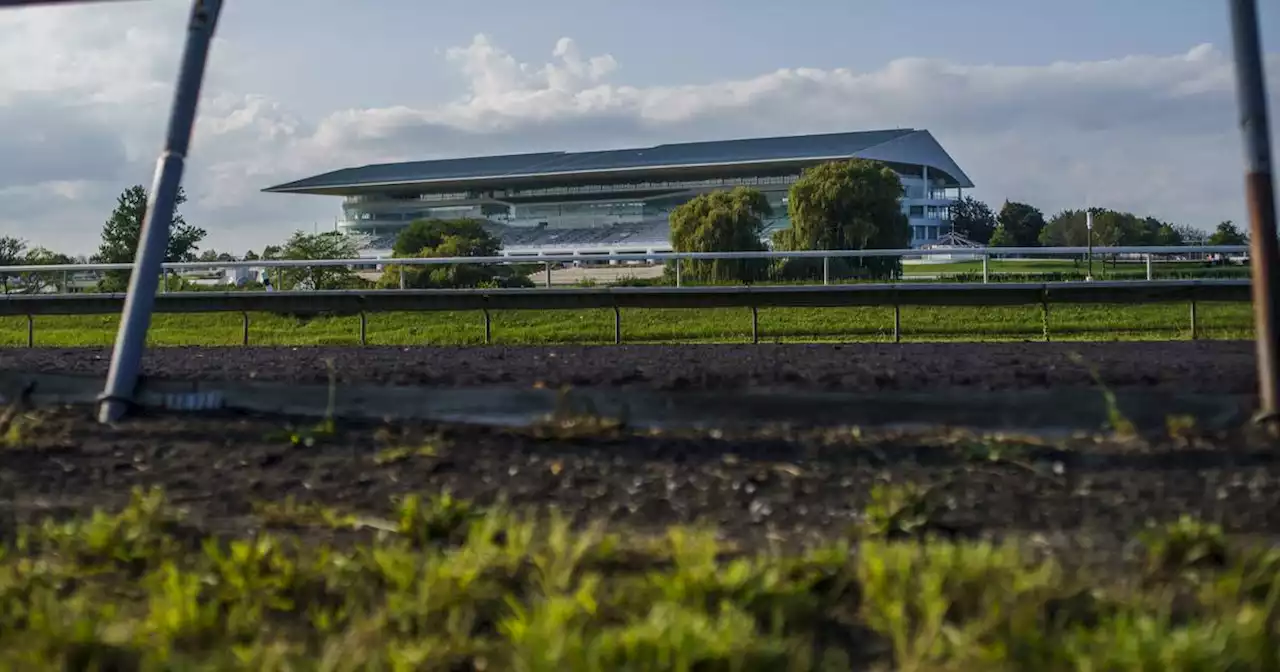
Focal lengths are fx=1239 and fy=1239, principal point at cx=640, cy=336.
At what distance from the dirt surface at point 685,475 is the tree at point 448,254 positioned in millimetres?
13188

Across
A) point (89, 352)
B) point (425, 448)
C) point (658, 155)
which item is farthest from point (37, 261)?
point (658, 155)

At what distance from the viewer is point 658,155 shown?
7338 cm

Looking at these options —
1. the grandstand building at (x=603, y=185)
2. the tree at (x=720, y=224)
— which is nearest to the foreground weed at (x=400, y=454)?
the tree at (x=720, y=224)

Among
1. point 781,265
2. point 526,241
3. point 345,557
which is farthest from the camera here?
point 526,241

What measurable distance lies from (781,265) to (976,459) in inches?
870

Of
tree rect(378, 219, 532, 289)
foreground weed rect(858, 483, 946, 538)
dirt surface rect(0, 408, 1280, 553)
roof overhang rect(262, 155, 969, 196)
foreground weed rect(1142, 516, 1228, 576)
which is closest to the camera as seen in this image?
foreground weed rect(1142, 516, 1228, 576)

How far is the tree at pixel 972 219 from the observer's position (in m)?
69.2

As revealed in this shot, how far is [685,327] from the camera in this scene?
1675 cm

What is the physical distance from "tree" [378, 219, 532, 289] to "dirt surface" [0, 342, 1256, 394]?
26.0ft

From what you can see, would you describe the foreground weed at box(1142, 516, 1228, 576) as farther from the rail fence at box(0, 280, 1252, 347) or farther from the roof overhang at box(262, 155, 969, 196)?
the roof overhang at box(262, 155, 969, 196)

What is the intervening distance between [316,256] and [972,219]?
162 feet

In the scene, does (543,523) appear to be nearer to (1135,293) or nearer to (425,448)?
(425,448)

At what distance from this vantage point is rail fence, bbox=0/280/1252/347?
13.0 metres

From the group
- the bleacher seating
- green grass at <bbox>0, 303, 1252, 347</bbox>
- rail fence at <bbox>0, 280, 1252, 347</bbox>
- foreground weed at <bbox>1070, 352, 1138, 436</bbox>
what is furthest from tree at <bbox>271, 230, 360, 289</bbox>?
the bleacher seating
